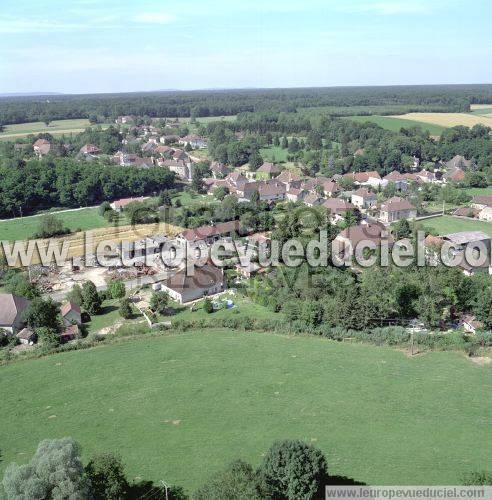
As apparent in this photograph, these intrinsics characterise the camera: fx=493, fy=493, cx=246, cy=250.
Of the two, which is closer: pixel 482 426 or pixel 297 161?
pixel 482 426

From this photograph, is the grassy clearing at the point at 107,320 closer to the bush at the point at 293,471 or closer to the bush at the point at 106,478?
the bush at the point at 106,478

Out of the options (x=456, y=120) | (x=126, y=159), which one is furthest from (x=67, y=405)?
(x=456, y=120)

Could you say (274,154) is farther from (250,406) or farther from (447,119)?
(250,406)

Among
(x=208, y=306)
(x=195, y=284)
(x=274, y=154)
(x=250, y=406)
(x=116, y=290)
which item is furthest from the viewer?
(x=274, y=154)

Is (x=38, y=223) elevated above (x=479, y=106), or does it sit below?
below

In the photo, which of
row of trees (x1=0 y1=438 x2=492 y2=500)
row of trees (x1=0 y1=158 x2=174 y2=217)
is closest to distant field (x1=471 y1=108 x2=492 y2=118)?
row of trees (x1=0 y1=158 x2=174 y2=217)

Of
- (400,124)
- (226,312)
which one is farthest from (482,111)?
(226,312)

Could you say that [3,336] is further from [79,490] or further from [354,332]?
[354,332]

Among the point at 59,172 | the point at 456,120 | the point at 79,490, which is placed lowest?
the point at 79,490
